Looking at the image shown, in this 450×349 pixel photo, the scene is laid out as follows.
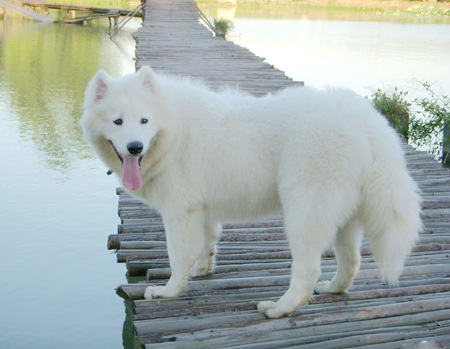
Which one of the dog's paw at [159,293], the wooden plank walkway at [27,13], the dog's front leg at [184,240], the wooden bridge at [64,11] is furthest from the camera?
the wooden plank walkway at [27,13]

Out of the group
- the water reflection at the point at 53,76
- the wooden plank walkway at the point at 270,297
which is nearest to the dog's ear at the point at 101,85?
the wooden plank walkway at the point at 270,297

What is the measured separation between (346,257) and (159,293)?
1100 millimetres

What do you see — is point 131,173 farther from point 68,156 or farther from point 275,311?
point 68,156

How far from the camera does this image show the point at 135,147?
3293 millimetres

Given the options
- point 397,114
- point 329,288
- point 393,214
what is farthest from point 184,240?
point 397,114

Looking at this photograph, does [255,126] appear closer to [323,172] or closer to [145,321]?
[323,172]

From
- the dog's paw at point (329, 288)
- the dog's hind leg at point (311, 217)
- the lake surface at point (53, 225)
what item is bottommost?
the lake surface at point (53, 225)

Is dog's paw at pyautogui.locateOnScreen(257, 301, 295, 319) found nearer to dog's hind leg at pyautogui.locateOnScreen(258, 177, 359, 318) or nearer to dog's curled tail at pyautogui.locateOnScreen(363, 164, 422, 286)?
dog's hind leg at pyautogui.locateOnScreen(258, 177, 359, 318)

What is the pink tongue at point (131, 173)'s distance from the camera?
3459mm

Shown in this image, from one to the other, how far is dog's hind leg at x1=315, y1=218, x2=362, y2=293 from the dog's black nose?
3.87 feet

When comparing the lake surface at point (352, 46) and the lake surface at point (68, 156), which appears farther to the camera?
the lake surface at point (352, 46)

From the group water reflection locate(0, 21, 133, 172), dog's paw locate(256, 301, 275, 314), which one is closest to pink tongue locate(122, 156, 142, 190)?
dog's paw locate(256, 301, 275, 314)

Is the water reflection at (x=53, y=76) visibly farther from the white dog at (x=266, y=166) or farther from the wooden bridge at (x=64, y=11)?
the white dog at (x=266, y=166)

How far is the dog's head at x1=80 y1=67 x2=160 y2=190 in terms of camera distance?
11.0ft
